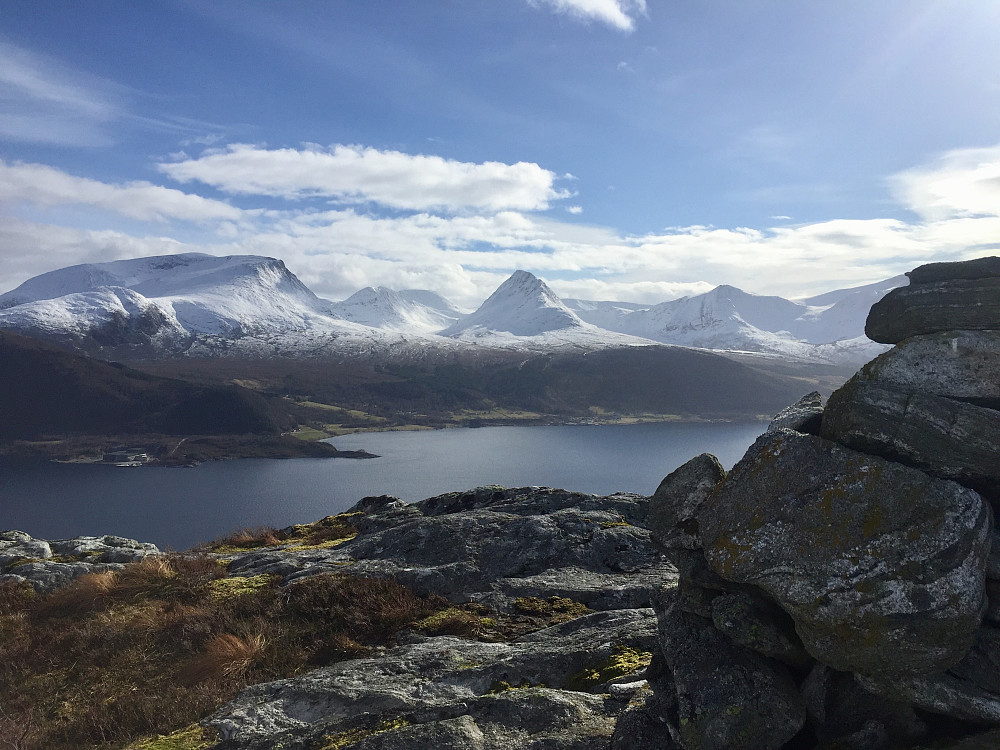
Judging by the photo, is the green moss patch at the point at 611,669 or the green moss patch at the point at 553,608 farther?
the green moss patch at the point at 553,608

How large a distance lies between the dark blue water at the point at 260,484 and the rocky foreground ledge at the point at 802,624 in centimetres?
10113

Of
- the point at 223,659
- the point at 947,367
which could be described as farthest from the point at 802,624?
the point at 223,659

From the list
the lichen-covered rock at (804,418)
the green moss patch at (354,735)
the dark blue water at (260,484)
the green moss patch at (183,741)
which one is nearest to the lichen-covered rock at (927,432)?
the lichen-covered rock at (804,418)

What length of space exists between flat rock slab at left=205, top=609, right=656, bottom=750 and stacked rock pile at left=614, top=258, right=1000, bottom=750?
1223 millimetres

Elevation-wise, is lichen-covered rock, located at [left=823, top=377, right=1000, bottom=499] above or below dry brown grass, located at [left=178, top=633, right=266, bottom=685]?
above

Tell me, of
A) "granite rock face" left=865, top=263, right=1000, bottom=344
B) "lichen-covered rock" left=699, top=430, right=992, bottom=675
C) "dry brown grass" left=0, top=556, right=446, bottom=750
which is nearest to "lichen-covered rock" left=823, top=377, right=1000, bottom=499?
"lichen-covered rock" left=699, top=430, right=992, bottom=675

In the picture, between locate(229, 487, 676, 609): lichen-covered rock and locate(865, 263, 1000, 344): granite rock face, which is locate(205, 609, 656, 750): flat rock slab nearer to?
locate(229, 487, 676, 609): lichen-covered rock

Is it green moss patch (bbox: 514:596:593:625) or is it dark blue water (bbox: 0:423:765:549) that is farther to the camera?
dark blue water (bbox: 0:423:765:549)

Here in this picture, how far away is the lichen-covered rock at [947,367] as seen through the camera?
752 cm

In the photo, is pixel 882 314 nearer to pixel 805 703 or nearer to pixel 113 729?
pixel 805 703

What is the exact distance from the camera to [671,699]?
749 centimetres

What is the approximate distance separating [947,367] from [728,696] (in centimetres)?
489

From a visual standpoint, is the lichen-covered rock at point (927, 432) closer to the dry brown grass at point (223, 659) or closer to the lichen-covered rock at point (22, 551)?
the dry brown grass at point (223, 659)

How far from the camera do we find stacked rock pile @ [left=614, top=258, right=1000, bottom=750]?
6148mm
